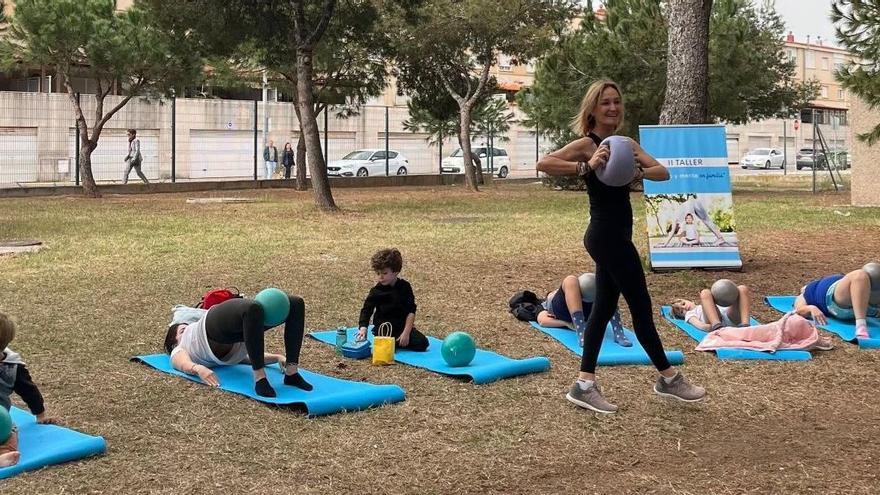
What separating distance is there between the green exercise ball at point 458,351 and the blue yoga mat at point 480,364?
4 centimetres

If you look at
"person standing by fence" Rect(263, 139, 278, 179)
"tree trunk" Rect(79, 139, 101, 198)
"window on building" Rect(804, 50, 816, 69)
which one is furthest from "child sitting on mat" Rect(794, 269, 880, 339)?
"window on building" Rect(804, 50, 816, 69)

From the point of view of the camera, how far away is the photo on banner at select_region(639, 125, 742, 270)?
10.4 m

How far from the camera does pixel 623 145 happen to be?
4.81 meters

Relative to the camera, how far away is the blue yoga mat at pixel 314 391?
504 centimetres

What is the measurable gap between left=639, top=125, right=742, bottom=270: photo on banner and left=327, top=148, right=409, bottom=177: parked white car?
85.6 ft

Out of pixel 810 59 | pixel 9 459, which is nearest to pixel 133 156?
pixel 9 459

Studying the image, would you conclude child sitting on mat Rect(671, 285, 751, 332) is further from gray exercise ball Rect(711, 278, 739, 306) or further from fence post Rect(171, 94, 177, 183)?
fence post Rect(171, 94, 177, 183)

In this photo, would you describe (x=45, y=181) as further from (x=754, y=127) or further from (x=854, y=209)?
(x=754, y=127)

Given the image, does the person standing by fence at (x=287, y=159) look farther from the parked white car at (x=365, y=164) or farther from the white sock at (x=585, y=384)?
the white sock at (x=585, y=384)

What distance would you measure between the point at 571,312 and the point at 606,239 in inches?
73.6

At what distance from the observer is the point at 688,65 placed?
36.0ft

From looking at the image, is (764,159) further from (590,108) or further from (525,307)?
(590,108)

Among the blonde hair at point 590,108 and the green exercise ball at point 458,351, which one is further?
the green exercise ball at point 458,351

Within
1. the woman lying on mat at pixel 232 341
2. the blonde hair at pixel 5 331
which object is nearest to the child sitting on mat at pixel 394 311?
the woman lying on mat at pixel 232 341
